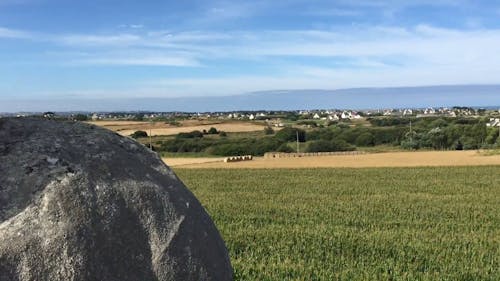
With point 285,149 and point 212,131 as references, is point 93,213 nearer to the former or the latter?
point 285,149

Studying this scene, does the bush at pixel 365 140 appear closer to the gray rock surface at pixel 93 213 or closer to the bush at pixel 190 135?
the bush at pixel 190 135

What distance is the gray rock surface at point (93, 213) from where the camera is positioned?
338 cm

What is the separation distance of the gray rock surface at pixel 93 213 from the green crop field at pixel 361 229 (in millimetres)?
5038

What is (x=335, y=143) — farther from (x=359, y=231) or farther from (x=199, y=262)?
(x=199, y=262)

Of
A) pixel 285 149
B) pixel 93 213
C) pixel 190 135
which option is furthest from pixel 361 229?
pixel 190 135

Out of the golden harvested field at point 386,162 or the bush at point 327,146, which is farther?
the bush at point 327,146

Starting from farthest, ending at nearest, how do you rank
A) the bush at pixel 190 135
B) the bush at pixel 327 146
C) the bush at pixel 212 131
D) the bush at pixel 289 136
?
1. the bush at pixel 212 131
2. the bush at pixel 190 135
3. the bush at pixel 289 136
4. the bush at pixel 327 146

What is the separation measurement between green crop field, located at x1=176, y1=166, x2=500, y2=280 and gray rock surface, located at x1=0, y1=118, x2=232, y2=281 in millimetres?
5038

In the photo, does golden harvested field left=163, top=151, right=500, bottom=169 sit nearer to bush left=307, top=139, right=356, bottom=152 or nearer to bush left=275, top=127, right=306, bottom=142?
bush left=307, top=139, right=356, bottom=152

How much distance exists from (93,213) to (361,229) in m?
11.8

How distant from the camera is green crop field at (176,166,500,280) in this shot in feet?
31.8

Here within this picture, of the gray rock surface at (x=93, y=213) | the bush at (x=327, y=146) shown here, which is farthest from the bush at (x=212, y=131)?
the gray rock surface at (x=93, y=213)

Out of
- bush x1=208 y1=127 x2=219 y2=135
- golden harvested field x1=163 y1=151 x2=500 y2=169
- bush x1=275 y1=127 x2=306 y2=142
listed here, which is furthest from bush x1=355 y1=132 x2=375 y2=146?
bush x1=208 y1=127 x2=219 y2=135

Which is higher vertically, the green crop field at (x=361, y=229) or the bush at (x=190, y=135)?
the green crop field at (x=361, y=229)
